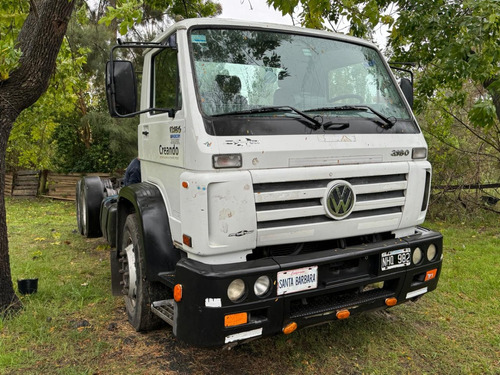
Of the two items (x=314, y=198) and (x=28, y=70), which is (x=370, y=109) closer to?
(x=314, y=198)

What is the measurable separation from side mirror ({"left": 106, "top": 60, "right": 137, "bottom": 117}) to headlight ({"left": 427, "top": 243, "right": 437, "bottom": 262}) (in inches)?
99.9

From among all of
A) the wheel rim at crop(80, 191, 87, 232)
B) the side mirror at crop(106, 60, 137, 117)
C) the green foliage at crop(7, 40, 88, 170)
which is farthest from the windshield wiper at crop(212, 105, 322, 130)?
the green foliage at crop(7, 40, 88, 170)

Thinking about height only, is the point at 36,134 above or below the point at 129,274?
above

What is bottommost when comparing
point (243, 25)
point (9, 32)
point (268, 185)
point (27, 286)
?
point (27, 286)

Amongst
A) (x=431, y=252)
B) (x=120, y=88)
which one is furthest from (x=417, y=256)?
(x=120, y=88)

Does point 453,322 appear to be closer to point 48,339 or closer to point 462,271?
point 462,271

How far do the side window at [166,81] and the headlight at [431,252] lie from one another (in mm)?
2254

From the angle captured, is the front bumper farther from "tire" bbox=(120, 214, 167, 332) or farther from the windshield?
the windshield

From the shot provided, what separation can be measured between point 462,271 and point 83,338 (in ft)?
15.1

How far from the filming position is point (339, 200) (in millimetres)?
2889

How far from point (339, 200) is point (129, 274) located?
1917mm

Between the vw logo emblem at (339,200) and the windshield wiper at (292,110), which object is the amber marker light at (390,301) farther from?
the windshield wiper at (292,110)

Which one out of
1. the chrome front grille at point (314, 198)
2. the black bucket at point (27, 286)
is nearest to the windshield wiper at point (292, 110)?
the chrome front grille at point (314, 198)

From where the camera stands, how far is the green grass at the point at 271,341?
3139 millimetres
